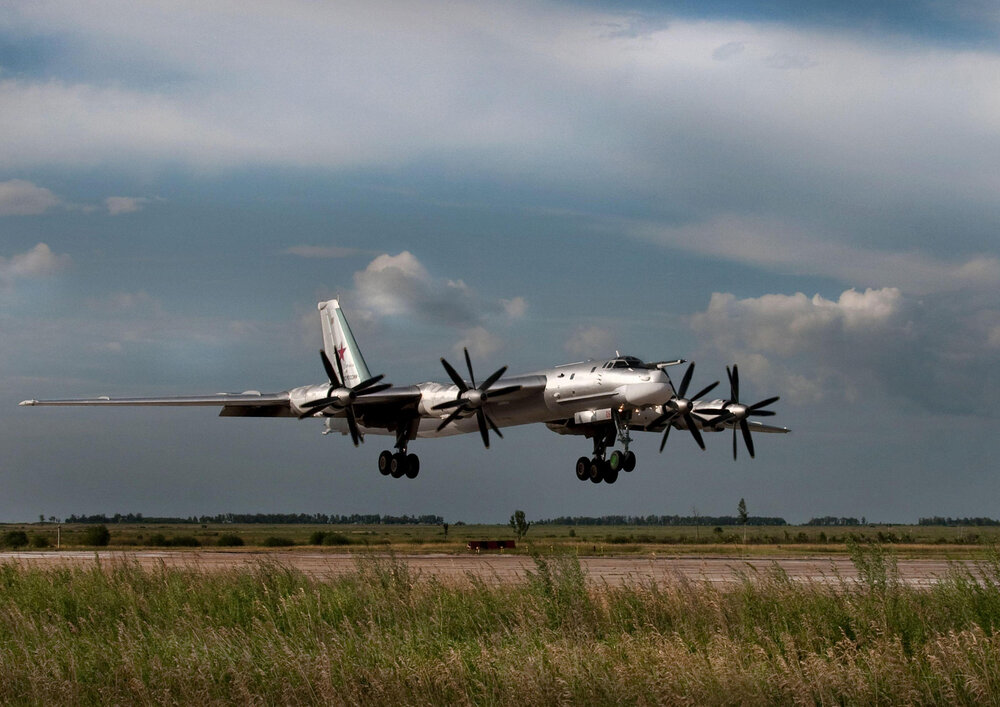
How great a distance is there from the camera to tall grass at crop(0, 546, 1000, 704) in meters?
11.7

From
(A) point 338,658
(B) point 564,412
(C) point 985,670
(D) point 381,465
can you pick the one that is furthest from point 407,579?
(D) point 381,465

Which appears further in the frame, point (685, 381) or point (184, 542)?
point (184, 542)

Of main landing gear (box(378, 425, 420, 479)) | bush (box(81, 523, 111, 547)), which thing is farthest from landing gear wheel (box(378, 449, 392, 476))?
bush (box(81, 523, 111, 547))

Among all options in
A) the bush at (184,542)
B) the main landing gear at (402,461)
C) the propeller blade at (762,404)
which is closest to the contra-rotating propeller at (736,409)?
the propeller blade at (762,404)

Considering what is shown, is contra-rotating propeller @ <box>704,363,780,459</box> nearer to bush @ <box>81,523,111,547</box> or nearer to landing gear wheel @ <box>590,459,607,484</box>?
landing gear wheel @ <box>590,459,607,484</box>

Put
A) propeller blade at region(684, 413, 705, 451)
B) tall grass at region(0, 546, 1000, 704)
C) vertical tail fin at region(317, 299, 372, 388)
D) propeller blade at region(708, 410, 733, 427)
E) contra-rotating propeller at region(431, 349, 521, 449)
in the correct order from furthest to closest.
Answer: vertical tail fin at region(317, 299, 372, 388)
propeller blade at region(708, 410, 733, 427)
propeller blade at region(684, 413, 705, 451)
contra-rotating propeller at region(431, 349, 521, 449)
tall grass at region(0, 546, 1000, 704)

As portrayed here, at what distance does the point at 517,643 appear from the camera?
1459 centimetres

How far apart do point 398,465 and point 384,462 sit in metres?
0.64

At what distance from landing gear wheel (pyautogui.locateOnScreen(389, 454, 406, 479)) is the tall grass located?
Answer: 17.8 m

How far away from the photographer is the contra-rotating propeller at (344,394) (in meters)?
35.2

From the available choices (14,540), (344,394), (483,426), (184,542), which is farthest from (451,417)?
(14,540)

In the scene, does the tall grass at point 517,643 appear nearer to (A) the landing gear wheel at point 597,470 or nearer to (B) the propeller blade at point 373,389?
(B) the propeller blade at point 373,389

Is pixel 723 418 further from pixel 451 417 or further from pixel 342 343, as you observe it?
pixel 342 343

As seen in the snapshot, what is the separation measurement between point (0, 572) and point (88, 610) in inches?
340
